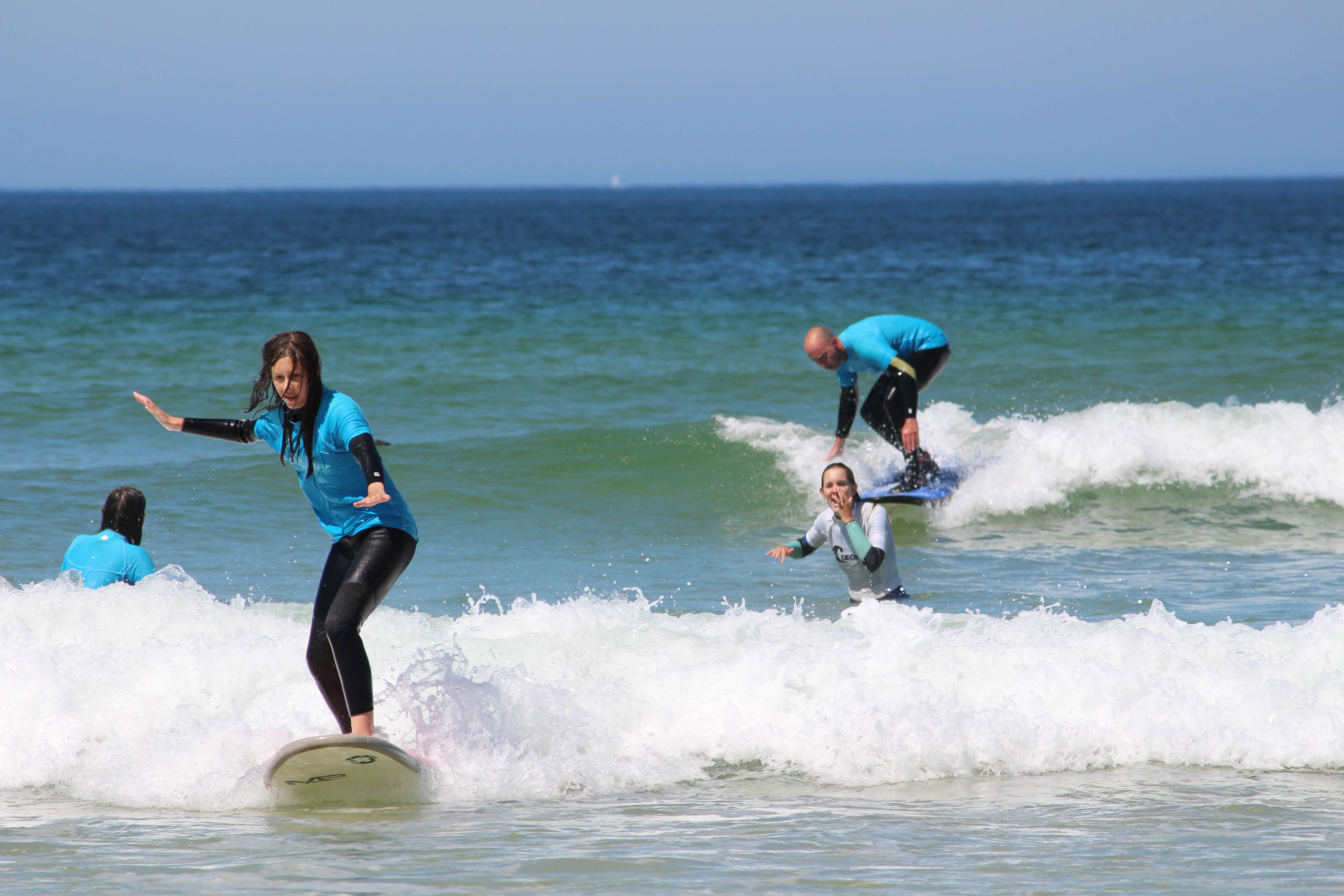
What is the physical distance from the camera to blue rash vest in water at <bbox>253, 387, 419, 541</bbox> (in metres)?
4.67

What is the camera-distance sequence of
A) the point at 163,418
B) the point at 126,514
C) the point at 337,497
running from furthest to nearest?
1. the point at 126,514
2. the point at 163,418
3. the point at 337,497

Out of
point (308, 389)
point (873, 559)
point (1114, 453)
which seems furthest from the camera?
point (1114, 453)

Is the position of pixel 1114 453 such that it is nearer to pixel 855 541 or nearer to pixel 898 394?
pixel 898 394

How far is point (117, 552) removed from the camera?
22.7 ft

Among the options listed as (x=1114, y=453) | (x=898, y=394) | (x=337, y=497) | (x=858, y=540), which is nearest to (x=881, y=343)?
(x=898, y=394)

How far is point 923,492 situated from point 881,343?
1.30 metres

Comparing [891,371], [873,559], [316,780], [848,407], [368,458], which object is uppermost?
[368,458]

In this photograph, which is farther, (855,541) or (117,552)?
(117,552)

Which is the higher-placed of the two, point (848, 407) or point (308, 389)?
point (308, 389)

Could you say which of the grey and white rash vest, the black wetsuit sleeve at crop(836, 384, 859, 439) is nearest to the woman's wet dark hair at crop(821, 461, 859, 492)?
the grey and white rash vest

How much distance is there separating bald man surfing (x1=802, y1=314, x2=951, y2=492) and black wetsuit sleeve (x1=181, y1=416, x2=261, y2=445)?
18.3 ft

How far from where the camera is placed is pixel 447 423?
14.6 meters

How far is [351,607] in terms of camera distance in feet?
15.5

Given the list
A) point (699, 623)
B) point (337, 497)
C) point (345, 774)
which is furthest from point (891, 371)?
point (345, 774)
